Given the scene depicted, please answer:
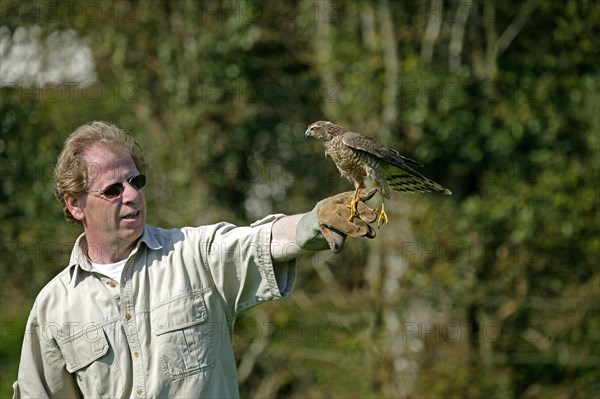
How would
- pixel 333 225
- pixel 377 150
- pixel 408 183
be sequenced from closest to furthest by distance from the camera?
pixel 333 225, pixel 377 150, pixel 408 183

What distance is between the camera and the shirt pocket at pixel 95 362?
308 centimetres

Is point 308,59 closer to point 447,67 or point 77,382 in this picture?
point 447,67

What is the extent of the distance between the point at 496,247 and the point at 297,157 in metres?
2.36

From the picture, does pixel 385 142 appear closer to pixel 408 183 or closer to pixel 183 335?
pixel 408 183

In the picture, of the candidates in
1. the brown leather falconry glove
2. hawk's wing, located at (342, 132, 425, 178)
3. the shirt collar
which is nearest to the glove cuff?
the brown leather falconry glove

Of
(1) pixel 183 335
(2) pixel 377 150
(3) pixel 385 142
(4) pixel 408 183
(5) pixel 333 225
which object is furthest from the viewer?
(3) pixel 385 142

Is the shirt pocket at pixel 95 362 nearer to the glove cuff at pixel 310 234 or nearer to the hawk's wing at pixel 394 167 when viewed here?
the glove cuff at pixel 310 234

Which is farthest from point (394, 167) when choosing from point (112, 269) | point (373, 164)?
point (112, 269)

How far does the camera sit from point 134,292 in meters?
3.10

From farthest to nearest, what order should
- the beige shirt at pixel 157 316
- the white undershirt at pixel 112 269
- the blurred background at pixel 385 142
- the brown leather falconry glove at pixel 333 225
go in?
the blurred background at pixel 385 142, the white undershirt at pixel 112 269, the beige shirt at pixel 157 316, the brown leather falconry glove at pixel 333 225

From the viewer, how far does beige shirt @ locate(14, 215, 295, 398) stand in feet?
9.95

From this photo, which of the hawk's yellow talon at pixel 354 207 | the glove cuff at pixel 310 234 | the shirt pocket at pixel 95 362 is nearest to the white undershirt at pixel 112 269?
the shirt pocket at pixel 95 362

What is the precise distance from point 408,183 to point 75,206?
1.19 m

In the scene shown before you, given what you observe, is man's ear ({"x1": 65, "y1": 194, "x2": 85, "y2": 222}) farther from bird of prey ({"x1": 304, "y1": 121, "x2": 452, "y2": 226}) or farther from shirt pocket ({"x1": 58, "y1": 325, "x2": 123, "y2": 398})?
bird of prey ({"x1": 304, "y1": 121, "x2": 452, "y2": 226})
